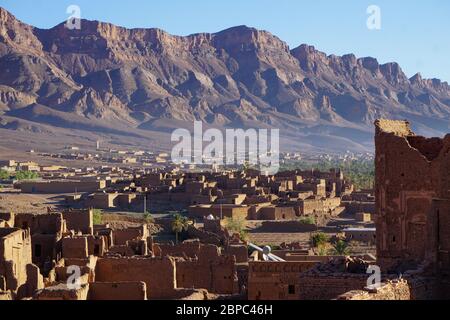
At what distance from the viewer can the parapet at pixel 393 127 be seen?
20.3 meters

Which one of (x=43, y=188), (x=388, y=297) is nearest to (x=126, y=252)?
(x=388, y=297)

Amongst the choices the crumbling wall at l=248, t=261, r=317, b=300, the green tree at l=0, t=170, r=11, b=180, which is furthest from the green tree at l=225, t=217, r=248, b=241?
the green tree at l=0, t=170, r=11, b=180

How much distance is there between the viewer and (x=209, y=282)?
83.5 feet

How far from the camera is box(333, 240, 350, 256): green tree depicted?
3643cm

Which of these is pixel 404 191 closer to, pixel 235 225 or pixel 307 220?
pixel 235 225

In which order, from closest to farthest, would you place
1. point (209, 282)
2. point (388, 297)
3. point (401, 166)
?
point (388, 297) → point (401, 166) → point (209, 282)

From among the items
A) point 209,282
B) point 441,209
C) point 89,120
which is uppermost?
point 89,120

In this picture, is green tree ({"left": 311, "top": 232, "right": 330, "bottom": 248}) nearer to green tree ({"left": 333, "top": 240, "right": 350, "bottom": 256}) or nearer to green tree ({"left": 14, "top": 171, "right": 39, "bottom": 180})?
green tree ({"left": 333, "top": 240, "right": 350, "bottom": 256})

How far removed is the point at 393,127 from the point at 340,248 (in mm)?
17241

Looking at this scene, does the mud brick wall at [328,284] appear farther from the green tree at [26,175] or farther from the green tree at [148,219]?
the green tree at [26,175]

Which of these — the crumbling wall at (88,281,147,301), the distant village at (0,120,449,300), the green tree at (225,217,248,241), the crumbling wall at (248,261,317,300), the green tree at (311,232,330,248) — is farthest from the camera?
the green tree at (225,217,248,241)

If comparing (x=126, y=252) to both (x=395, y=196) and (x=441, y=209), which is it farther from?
(x=441, y=209)

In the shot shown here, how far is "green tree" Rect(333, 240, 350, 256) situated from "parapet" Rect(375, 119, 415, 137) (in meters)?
14.7
